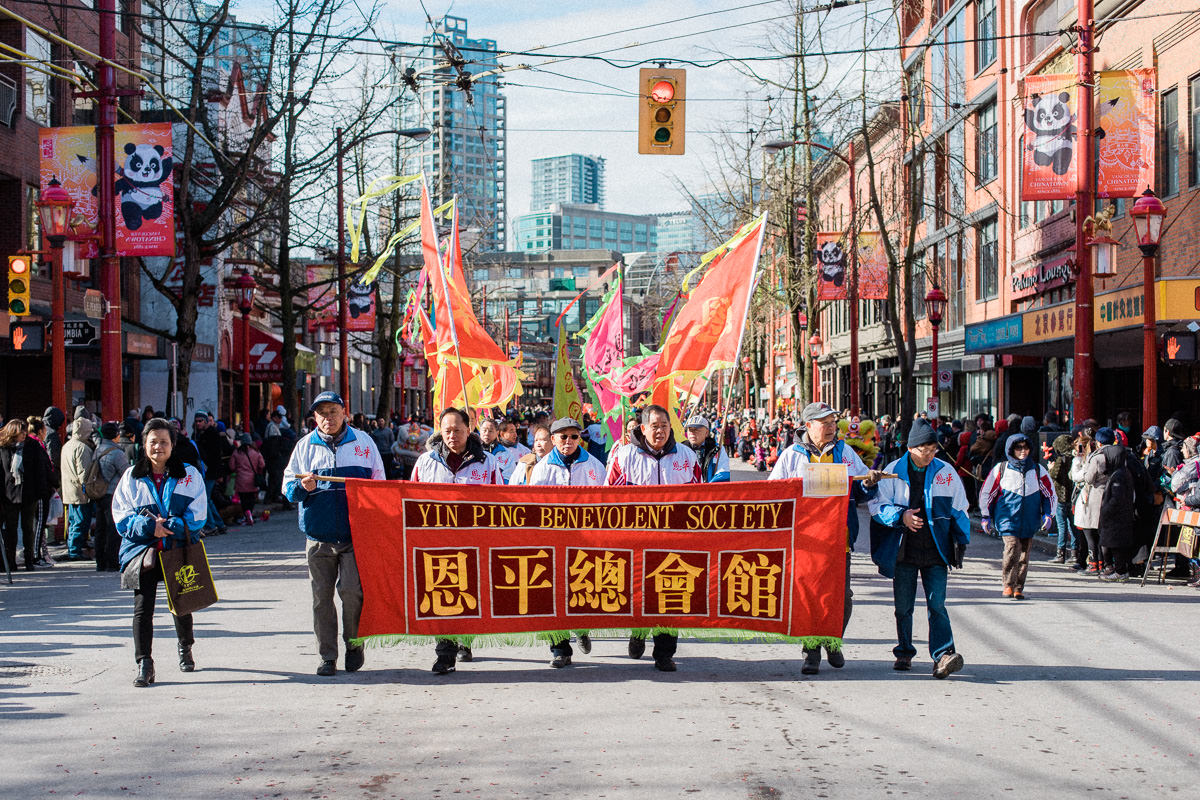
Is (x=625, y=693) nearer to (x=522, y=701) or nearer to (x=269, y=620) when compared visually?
(x=522, y=701)

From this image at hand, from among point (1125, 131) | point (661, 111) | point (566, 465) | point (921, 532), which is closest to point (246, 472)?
point (661, 111)

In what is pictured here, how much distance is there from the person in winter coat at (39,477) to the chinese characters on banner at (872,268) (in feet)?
70.4

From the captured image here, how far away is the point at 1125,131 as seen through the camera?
19.5 meters

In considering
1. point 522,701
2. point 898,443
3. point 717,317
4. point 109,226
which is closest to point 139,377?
point 109,226

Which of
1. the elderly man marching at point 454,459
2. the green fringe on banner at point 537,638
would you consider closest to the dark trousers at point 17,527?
the elderly man marching at point 454,459

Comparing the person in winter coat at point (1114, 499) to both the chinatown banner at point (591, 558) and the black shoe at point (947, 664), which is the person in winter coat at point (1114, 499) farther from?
the chinatown banner at point (591, 558)

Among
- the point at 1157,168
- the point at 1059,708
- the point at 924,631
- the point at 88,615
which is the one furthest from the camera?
the point at 1157,168

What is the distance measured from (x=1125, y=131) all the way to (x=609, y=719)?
16.3 metres

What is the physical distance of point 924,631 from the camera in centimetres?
1002

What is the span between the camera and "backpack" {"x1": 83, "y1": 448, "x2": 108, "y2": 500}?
1405 cm

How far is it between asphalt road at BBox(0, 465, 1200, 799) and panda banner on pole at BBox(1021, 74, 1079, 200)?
990 centimetres

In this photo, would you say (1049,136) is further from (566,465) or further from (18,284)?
(18,284)

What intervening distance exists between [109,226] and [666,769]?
12985 mm

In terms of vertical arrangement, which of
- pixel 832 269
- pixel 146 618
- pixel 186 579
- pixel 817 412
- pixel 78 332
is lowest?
pixel 146 618
